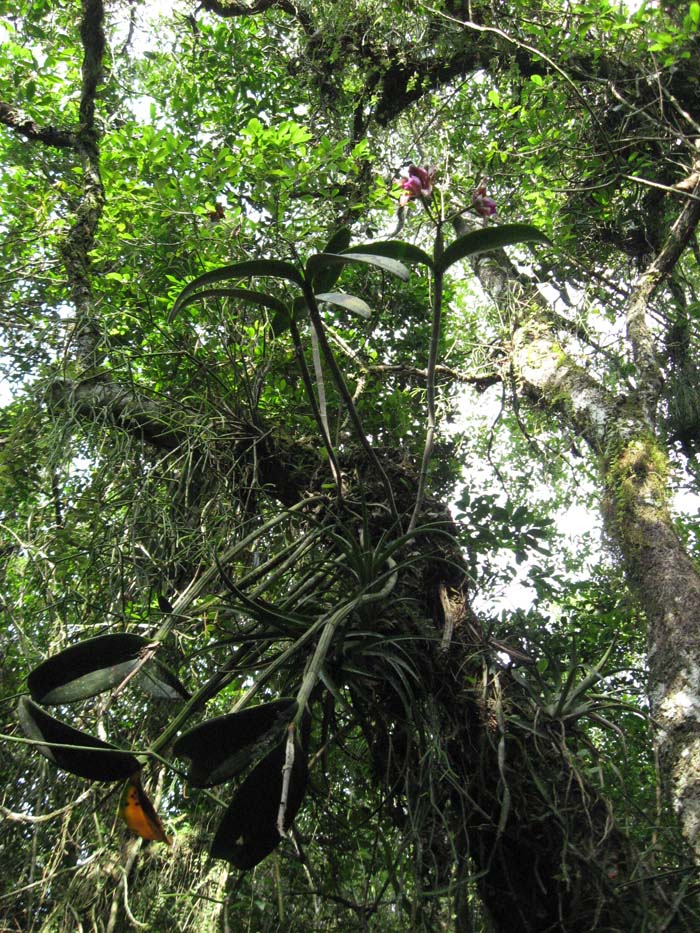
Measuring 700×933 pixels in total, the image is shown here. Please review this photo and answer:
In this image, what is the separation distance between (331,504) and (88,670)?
→ 2.41ft

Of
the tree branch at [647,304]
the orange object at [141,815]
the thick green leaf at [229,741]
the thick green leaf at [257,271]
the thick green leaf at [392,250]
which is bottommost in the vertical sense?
the orange object at [141,815]

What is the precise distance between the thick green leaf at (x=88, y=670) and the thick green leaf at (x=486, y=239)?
0.76m

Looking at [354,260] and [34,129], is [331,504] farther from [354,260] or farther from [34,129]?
[34,129]

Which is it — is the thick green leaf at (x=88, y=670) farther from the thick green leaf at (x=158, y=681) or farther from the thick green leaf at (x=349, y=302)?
the thick green leaf at (x=349, y=302)

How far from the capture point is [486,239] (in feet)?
3.66

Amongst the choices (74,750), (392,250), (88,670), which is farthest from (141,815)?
(392,250)

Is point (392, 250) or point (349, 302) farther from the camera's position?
point (392, 250)

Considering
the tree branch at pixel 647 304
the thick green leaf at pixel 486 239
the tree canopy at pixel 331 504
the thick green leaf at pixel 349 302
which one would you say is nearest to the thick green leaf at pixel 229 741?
the tree canopy at pixel 331 504

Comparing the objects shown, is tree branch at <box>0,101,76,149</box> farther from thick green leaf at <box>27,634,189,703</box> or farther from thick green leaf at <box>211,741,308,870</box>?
thick green leaf at <box>211,741,308,870</box>

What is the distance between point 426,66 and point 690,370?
200 centimetres

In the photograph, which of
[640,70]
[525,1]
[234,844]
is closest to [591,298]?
[640,70]

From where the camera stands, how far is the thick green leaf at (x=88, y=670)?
3.39 feet

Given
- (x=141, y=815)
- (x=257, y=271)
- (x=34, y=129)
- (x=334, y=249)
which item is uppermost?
(x=34, y=129)

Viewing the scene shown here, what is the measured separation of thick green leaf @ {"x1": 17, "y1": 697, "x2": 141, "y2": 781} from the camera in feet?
3.05
